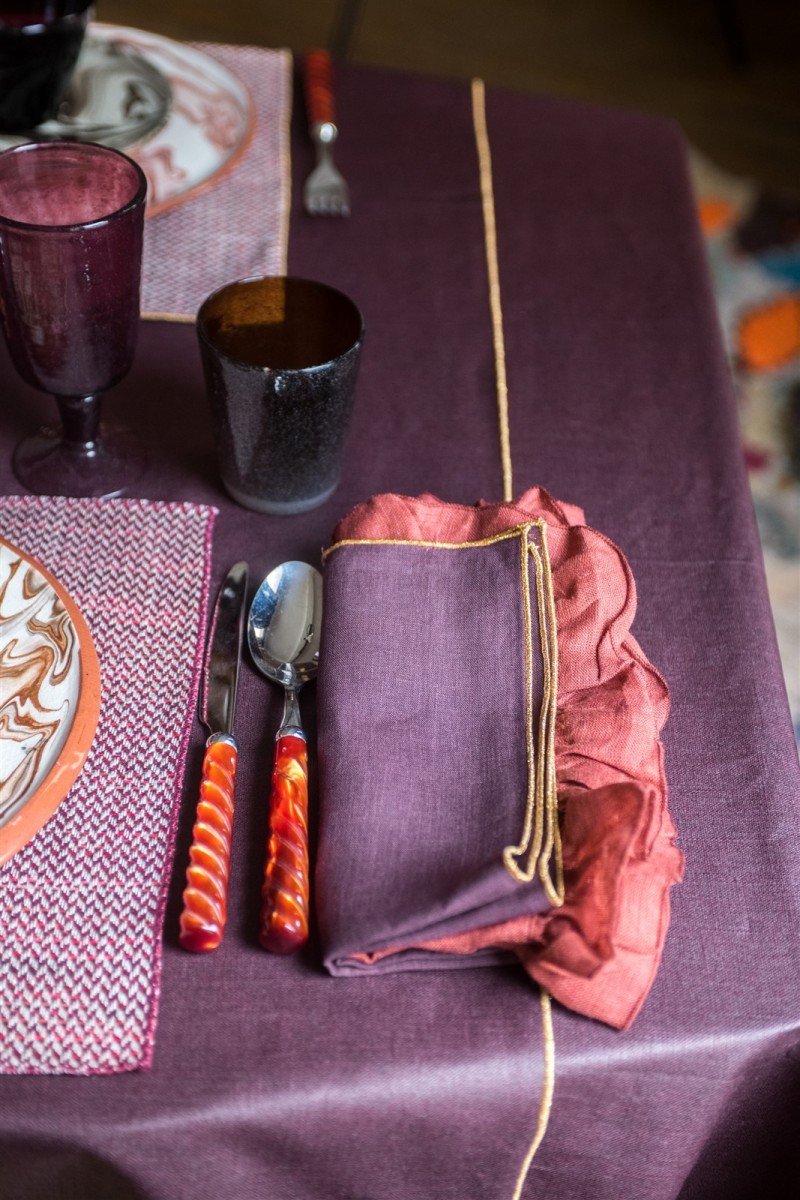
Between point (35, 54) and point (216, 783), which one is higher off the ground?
point (35, 54)

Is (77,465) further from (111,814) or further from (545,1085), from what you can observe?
(545,1085)

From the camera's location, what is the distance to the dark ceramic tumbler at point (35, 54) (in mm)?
708

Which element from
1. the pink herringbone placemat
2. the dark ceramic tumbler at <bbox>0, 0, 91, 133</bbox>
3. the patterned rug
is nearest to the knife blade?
the pink herringbone placemat

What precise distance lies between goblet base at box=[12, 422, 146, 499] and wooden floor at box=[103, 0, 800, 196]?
1.80 metres

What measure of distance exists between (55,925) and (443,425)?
38 centimetres

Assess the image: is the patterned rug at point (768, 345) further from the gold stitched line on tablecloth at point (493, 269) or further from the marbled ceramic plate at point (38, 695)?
the marbled ceramic plate at point (38, 695)

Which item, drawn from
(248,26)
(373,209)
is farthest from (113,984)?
(248,26)

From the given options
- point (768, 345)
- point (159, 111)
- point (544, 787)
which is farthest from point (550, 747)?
point (768, 345)

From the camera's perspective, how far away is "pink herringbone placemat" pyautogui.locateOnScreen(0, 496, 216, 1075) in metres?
0.43

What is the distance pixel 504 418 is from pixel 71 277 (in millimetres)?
276

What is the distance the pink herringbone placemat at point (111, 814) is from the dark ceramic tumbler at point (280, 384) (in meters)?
0.04

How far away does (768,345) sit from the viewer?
1.79m

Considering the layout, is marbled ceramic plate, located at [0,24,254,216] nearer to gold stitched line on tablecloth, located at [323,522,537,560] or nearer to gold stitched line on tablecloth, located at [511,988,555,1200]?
gold stitched line on tablecloth, located at [323,522,537,560]

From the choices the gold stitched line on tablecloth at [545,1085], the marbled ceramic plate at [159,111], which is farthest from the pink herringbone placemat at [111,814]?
the marbled ceramic plate at [159,111]
